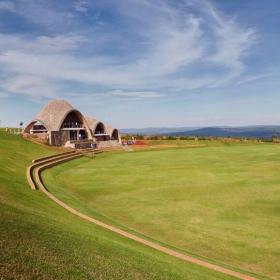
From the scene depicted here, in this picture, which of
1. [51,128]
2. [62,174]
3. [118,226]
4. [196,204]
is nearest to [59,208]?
[118,226]

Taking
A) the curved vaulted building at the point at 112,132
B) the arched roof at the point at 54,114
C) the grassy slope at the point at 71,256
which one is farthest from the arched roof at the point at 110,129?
the grassy slope at the point at 71,256

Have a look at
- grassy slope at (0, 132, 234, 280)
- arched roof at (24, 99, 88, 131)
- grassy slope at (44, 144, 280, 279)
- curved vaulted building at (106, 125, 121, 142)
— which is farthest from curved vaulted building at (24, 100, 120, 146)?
grassy slope at (0, 132, 234, 280)

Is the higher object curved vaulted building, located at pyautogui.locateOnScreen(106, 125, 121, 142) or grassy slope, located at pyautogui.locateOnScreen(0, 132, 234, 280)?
curved vaulted building, located at pyautogui.locateOnScreen(106, 125, 121, 142)

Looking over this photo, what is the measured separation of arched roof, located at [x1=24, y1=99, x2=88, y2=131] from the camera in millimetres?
61263

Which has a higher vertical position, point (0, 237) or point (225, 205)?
point (0, 237)

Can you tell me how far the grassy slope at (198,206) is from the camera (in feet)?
37.7

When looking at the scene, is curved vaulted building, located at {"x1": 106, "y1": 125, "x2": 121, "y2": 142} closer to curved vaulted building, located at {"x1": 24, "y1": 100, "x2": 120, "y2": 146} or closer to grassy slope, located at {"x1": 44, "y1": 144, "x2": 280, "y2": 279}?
curved vaulted building, located at {"x1": 24, "y1": 100, "x2": 120, "y2": 146}

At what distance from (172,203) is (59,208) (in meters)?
5.70

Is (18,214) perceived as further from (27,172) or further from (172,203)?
(27,172)

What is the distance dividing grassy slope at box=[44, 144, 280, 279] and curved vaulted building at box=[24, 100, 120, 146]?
32.8 metres

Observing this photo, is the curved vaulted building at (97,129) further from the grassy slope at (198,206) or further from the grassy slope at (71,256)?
the grassy slope at (71,256)

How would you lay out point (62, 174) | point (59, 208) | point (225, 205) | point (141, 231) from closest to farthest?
point (141, 231), point (59, 208), point (225, 205), point (62, 174)

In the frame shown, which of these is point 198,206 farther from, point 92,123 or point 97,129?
point 97,129

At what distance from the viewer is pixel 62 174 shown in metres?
28.1
